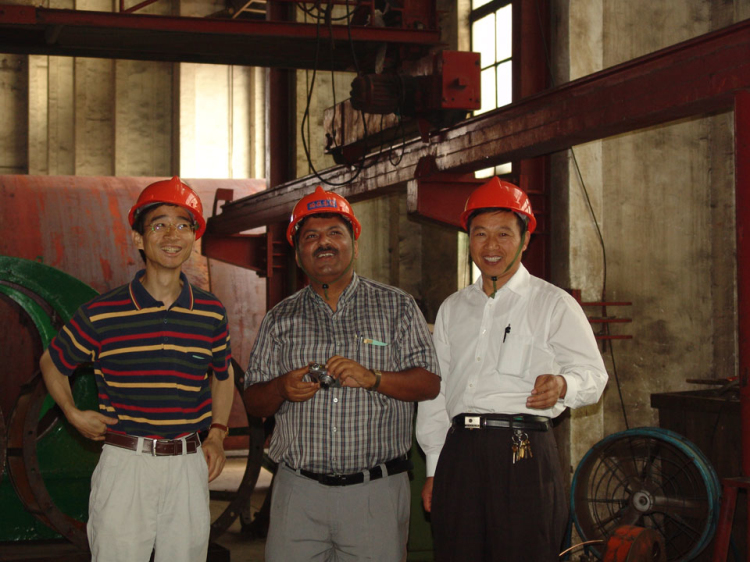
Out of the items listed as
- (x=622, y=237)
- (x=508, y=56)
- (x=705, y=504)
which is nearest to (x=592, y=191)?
A: (x=622, y=237)

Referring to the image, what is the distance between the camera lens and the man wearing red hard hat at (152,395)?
2.58 m

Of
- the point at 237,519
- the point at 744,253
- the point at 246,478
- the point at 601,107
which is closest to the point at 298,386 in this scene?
the point at 744,253

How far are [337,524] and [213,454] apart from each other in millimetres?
479

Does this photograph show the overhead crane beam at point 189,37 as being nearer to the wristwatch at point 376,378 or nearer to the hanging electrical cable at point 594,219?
the hanging electrical cable at point 594,219

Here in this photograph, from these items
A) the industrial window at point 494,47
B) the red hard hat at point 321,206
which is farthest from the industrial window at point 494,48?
the red hard hat at point 321,206

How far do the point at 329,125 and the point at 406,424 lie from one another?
369 centimetres

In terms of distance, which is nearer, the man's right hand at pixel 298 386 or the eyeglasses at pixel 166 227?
the man's right hand at pixel 298 386

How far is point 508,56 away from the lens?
317 inches

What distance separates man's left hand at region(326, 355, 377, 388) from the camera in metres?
2.54

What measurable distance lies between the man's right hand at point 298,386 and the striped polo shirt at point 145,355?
0.32 meters

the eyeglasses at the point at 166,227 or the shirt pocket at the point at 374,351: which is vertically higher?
the eyeglasses at the point at 166,227

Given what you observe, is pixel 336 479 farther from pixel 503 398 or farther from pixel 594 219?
pixel 594 219

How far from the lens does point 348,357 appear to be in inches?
107

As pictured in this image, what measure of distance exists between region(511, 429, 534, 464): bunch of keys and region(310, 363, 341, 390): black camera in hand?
0.60 meters
